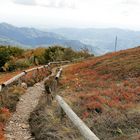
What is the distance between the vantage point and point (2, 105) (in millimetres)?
15422

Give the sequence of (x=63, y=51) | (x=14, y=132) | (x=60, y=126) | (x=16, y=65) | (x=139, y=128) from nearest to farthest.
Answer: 1. (x=139, y=128)
2. (x=60, y=126)
3. (x=14, y=132)
4. (x=16, y=65)
5. (x=63, y=51)

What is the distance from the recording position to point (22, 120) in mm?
14055

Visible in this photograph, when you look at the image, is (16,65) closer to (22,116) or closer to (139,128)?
(22,116)

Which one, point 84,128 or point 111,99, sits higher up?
point 84,128

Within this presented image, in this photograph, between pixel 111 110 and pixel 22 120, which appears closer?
pixel 111 110

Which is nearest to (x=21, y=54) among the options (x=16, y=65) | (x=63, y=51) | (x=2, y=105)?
(x=63, y=51)

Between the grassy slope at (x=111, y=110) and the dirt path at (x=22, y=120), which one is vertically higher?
the grassy slope at (x=111, y=110)

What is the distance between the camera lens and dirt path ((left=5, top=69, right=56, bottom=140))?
1216cm

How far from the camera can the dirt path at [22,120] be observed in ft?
39.9

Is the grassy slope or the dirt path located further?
the dirt path

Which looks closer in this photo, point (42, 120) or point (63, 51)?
point (42, 120)

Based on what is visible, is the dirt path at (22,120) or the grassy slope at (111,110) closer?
the grassy slope at (111,110)

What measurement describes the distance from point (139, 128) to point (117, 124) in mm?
671

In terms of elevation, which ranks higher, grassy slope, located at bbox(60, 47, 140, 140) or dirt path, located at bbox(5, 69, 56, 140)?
grassy slope, located at bbox(60, 47, 140, 140)
